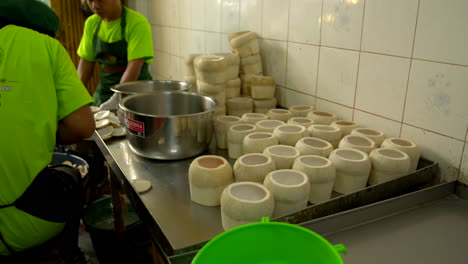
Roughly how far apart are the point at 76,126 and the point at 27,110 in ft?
0.70

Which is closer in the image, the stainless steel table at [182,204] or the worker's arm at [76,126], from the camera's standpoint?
the stainless steel table at [182,204]

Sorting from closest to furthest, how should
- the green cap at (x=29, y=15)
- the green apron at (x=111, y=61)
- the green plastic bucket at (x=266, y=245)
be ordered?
the green plastic bucket at (x=266, y=245)
the green cap at (x=29, y=15)
the green apron at (x=111, y=61)

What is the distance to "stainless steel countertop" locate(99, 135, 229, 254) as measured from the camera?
0.89 metres

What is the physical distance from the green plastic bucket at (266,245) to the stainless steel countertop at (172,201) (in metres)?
0.24

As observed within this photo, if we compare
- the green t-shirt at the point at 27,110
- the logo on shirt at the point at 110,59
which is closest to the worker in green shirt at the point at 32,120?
the green t-shirt at the point at 27,110

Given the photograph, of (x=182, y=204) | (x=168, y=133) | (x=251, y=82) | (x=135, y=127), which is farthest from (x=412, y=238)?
(x=251, y=82)

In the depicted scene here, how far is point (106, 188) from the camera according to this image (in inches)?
101

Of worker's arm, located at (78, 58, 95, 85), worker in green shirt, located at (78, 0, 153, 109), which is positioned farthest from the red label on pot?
worker's arm, located at (78, 58, 95, 85)

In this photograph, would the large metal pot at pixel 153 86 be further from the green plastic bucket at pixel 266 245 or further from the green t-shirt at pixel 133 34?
the green plastic bucket at pixel 266 245

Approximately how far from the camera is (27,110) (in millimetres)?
1195

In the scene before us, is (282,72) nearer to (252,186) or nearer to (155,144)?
(155,144)

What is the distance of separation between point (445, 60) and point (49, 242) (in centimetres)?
157

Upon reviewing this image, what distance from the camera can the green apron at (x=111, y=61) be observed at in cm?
240

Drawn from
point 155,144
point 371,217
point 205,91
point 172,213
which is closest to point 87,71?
point 205,91
